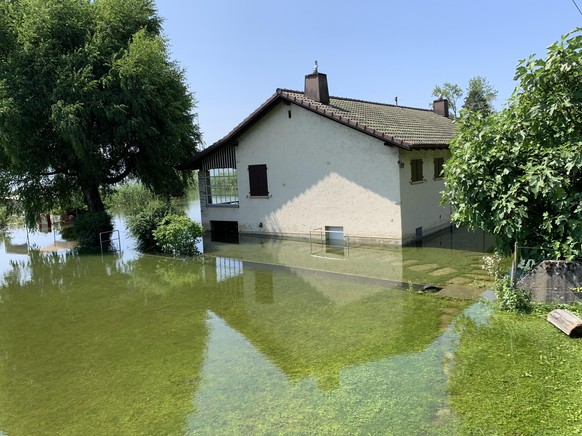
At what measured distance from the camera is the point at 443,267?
36.7 feet

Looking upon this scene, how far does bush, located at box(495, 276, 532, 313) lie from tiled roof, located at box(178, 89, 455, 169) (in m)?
6.14

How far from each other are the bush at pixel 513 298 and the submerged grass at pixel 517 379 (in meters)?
0.35

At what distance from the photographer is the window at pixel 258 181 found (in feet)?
56.5

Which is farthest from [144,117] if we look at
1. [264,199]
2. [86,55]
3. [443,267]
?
[443,267]

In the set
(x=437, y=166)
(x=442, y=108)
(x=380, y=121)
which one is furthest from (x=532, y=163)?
(x=442, y=108)

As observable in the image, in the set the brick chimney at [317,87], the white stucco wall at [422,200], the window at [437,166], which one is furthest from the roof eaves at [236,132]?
the window at [437,166]

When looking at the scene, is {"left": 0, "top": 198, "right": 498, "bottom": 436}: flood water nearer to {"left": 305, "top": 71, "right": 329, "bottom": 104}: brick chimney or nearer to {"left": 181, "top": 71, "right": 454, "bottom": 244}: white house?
{"left": 181, "top": 71, "right": 454, "bottom": 244}: white house

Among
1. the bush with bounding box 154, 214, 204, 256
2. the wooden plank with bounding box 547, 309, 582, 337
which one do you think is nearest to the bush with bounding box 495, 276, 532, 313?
the wooden plank with bounding box 547, 309, 582, 337

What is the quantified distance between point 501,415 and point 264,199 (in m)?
13.6

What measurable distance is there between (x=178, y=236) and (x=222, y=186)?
189 inches

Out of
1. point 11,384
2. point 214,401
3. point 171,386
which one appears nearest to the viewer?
point 214,401

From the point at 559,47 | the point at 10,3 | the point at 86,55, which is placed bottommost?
the point at 559,47

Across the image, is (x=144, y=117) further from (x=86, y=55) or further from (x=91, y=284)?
(x=91, y=284)

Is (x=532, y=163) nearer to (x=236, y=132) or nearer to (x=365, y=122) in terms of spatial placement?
(x=365, y=122)
